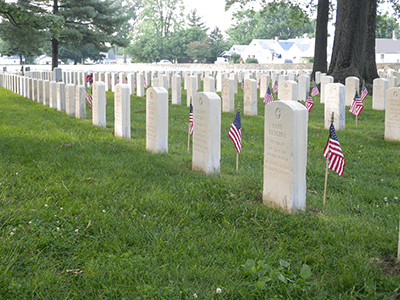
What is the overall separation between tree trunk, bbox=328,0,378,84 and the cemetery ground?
1097 centimetres

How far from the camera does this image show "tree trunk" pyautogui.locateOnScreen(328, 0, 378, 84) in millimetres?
16978

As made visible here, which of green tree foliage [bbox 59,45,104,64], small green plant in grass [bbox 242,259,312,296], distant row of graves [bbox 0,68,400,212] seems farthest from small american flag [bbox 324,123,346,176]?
green tree foliage [bbox 59,45,104,64]

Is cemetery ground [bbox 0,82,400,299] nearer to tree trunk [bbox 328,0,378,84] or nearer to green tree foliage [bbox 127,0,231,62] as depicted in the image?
tree trunk [bbox 328,0,378,84]

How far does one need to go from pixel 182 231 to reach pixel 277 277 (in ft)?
3.87

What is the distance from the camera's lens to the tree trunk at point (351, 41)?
17.0 meters

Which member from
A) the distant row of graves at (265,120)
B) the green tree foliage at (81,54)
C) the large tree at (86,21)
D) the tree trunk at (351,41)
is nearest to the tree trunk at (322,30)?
the tree trunk at (351,41)

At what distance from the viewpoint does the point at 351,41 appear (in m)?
17.4

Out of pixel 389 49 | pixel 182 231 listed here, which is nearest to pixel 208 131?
pixel 182 231

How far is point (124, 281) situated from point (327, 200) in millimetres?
2844

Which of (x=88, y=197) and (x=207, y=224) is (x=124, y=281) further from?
(x=88, y=197)

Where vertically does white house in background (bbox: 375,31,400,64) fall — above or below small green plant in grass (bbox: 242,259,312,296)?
above

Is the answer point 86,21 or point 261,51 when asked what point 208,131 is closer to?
point 86,21

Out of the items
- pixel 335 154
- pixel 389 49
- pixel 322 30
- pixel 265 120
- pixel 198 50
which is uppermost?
pixel 389 49

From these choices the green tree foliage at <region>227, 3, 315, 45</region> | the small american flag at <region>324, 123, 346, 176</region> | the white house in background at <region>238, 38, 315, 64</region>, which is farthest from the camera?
the green tree foliage at <region>227, 3, 315, 45</region>
